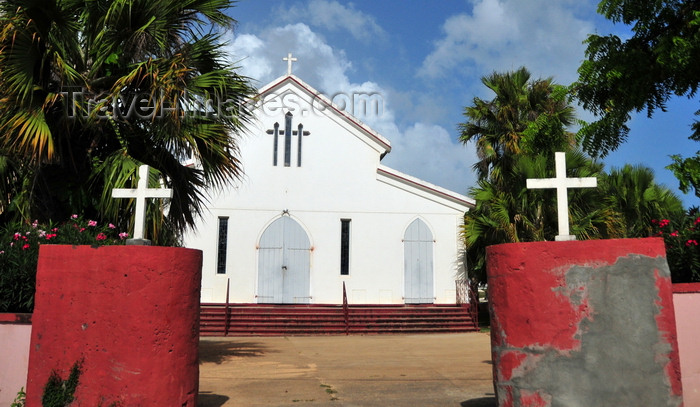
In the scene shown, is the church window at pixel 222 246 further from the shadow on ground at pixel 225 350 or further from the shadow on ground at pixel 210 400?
the shadow on ground at pixel 210 400

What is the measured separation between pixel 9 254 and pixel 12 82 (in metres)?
2.43

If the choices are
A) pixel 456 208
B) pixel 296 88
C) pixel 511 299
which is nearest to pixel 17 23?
pixel 511 299

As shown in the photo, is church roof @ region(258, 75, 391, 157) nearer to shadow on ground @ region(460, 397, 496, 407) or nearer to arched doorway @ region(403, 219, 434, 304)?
arched doorway @ region(403, 219, 434, 304)

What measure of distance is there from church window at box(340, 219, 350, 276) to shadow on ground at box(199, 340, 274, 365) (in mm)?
5237

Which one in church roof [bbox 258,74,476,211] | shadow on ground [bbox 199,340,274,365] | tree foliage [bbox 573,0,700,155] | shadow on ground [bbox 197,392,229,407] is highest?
church roof [bbox 258,74,476,211]

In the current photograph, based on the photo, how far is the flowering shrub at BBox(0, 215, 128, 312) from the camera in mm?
6199

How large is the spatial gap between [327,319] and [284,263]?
2500 mm

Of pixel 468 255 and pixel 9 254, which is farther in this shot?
pixel 468 255

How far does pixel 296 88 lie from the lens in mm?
19172

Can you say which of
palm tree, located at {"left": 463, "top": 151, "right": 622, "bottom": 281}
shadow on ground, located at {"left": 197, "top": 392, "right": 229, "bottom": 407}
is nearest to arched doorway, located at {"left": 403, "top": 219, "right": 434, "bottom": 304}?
palm tree, located at {"left": 463, "top": 151, "right": 622, "bottom": 281}

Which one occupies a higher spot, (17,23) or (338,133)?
(338,133)

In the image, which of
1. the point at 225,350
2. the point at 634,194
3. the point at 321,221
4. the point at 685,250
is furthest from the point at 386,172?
the point at 685,250

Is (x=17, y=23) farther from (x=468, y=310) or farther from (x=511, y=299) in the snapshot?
(x=468, y=310)

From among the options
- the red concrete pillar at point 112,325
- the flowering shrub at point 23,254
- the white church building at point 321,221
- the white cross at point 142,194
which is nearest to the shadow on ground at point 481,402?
the red concrete pillar at point 112,325
